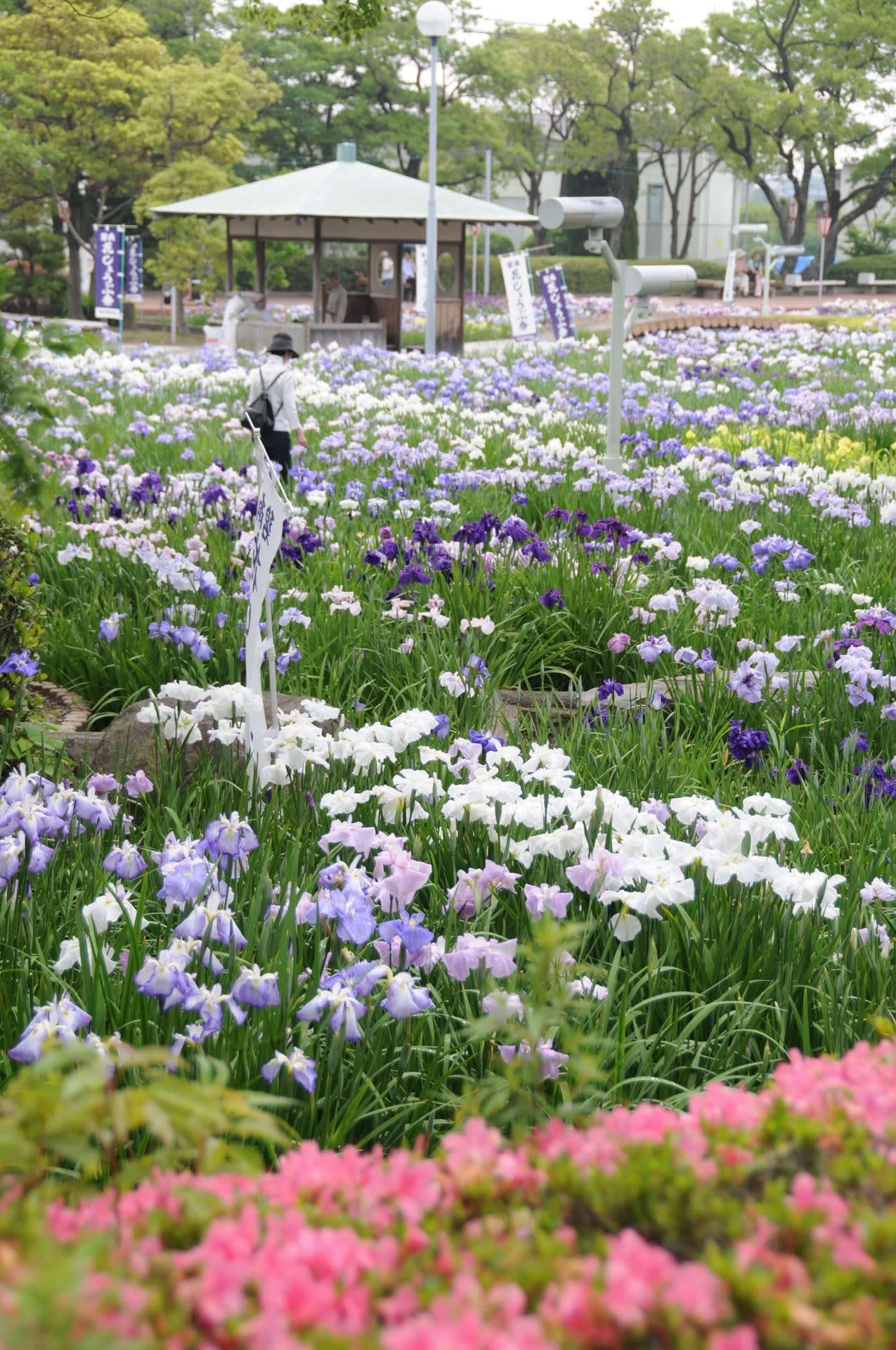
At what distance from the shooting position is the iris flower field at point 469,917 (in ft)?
3.06

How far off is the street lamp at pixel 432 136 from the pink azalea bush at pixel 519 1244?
17665mm

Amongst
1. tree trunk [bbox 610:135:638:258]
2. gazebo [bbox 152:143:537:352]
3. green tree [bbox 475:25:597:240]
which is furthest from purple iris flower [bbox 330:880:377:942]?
green tree [bbox 475:25:597:240]

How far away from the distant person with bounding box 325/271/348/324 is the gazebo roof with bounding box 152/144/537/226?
1221 mm

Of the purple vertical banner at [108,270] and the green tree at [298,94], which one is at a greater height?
the green tree at [298,94]

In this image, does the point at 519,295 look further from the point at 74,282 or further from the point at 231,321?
the point at 74,282

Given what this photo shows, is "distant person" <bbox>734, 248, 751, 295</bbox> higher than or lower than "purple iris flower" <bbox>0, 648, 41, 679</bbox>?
higher

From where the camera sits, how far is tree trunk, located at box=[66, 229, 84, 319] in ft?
111

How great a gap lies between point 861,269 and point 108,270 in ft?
116

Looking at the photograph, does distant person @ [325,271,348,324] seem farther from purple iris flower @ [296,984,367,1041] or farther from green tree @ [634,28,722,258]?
green tree @ [634,28,722,258]

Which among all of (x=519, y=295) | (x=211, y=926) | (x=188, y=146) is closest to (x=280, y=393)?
(x=211, y=926)

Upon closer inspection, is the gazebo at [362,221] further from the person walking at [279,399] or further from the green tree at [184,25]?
the green tree at [184,25]

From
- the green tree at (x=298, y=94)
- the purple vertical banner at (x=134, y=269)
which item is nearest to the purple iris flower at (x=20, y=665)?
the purple vertical banner at (x=134, y=269)

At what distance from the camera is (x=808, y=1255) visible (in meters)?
0.94

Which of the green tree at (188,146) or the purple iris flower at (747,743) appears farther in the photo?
the green tree at (188,146)
